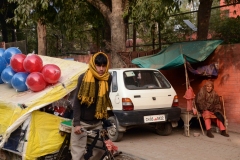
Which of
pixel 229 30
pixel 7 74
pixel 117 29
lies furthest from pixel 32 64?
pixel 229 30

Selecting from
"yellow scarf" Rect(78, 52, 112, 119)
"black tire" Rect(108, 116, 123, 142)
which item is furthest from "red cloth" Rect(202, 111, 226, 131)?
"yellow scarf" Rect(78, 52, 112, 119)

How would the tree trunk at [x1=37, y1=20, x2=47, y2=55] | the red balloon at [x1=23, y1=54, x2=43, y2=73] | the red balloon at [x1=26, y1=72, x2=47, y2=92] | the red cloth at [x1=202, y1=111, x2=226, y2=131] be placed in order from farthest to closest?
the tree trunk at [x1=37, y1=20, x2=47, y2=55]
the red cloth at [x1=202, y1=111, x2=226, y2=131]
the red balloon at [x1=23, y1=54, x2=43, y2=73]
the red balloon at [x1=26, y1=72, x2=47, y2=92]

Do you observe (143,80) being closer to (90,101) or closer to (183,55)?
(183,55)

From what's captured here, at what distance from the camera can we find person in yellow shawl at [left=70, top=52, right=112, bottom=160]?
3859 millimetres

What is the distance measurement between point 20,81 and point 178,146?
3477 millimetres

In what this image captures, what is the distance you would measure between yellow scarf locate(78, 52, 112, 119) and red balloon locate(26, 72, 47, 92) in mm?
1167

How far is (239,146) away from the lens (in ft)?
20.5

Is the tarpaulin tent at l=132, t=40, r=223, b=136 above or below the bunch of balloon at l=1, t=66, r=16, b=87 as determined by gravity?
above

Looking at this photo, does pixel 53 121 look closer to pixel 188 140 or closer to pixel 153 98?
pixel 153 98

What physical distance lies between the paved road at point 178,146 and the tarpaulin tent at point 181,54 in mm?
1769

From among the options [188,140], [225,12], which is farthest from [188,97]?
[225,12]

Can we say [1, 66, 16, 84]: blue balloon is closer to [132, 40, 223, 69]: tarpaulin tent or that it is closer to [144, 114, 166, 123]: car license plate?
[144, 114, 166, 123]: car license plate

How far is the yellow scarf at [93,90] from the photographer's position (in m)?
3.86

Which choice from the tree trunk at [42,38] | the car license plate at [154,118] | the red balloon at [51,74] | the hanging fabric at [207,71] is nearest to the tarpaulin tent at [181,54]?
the hanging fabric at [207,71]
